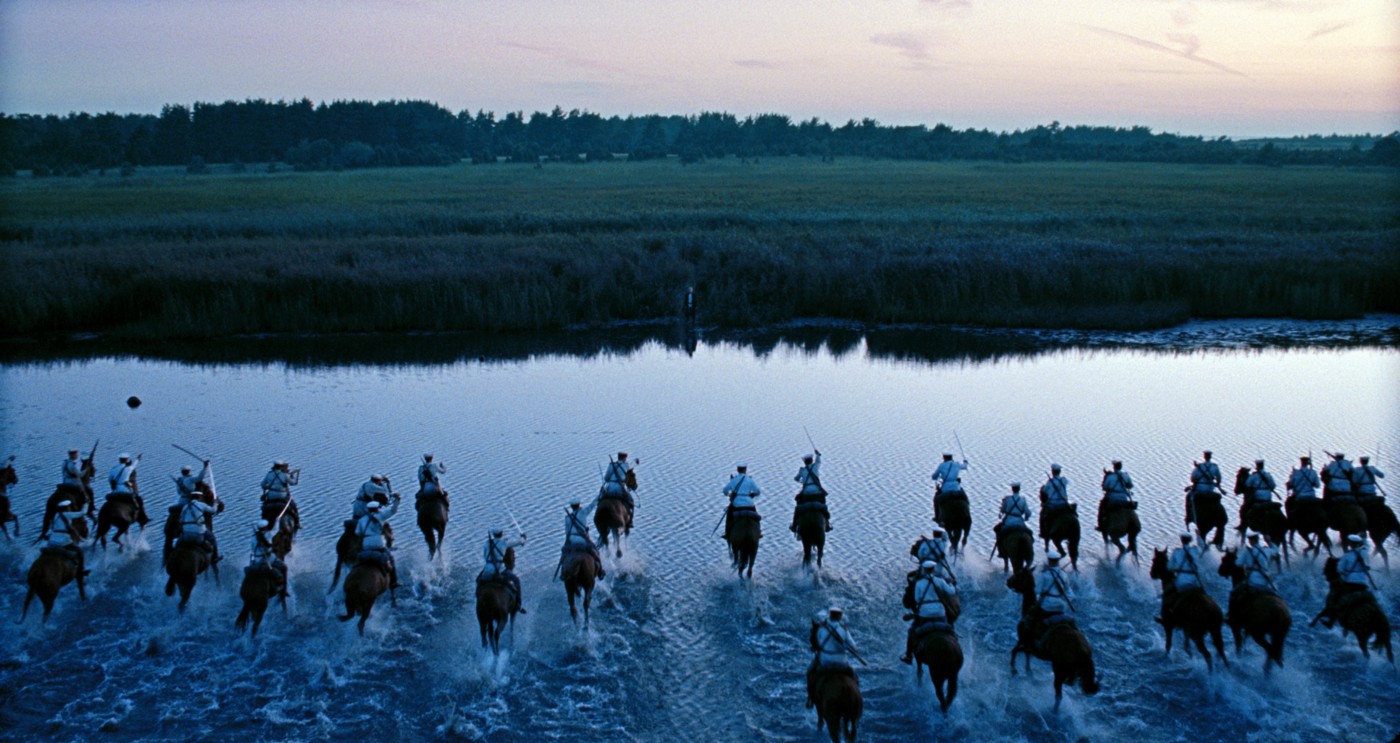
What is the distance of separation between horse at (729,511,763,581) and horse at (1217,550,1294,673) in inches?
215

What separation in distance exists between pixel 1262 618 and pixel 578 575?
7.31 meters

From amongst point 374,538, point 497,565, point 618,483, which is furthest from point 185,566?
point 618,483

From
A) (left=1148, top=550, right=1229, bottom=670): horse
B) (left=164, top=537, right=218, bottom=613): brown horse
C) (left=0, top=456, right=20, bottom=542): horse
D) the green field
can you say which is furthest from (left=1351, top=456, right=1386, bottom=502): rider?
the green field

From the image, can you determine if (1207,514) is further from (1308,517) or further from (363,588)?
(363,588)

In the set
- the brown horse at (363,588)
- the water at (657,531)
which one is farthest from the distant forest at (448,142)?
the brown horse at (363,588)

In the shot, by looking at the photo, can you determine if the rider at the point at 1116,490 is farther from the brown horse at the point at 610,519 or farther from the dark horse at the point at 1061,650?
the brown horse at the point at 610,519

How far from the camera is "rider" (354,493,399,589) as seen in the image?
12.5m

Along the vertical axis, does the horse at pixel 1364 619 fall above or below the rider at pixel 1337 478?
below

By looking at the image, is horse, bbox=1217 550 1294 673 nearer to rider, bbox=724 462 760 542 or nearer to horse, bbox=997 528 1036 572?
horse, bbox=997 528 1036 572

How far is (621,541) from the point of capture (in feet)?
51.4

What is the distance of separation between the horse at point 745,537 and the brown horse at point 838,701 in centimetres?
373

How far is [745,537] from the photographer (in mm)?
13523

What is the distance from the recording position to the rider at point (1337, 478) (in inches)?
550

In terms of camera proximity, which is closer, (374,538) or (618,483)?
(374,538)
